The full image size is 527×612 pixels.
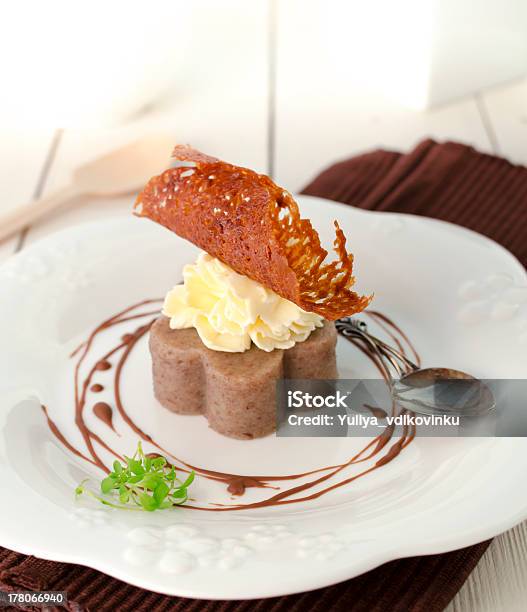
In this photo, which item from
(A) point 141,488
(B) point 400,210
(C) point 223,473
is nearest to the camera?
(A) point 141,488

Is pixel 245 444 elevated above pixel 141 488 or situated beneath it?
elevated above

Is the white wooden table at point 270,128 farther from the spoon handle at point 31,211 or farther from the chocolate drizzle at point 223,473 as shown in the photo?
the chocolate drizzle at point 223,473

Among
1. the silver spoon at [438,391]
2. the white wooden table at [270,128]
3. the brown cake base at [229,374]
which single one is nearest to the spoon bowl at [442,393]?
the silver spoon at [438,391]

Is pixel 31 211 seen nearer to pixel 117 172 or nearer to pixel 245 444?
pixel 117 172

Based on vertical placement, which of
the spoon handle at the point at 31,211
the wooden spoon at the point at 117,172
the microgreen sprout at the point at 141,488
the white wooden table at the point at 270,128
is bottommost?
the microgreen sprout at the point at 141,488

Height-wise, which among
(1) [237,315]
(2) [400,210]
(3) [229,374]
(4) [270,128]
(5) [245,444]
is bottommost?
(5) [245,444]

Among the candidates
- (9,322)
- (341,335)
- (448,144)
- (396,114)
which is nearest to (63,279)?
(9,322)

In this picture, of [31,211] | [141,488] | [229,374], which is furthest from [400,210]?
[141,488]
